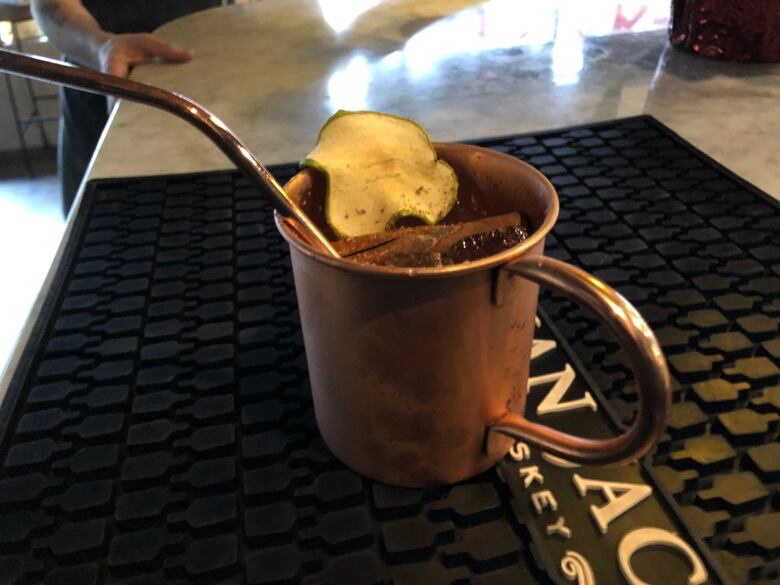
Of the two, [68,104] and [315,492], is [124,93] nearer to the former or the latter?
[315,492]

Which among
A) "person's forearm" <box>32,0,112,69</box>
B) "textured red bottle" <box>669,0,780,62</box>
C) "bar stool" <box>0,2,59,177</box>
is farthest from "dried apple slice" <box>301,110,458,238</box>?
"bar stool" <box>0,2,59,177</box>

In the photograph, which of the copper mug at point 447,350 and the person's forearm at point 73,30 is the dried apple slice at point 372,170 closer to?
the copper mug at point 447,350

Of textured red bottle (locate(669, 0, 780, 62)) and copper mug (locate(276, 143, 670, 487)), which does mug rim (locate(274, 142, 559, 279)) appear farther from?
textured red bottle (locate(669, 0, 780, 62))

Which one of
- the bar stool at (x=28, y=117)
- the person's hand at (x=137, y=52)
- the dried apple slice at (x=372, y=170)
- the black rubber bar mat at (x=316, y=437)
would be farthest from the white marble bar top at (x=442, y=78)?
the bar stool at (x=28, y=117)

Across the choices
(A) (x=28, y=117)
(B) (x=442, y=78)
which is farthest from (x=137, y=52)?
(A) (x=28, y=117)

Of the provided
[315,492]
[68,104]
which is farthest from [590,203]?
[68,104]

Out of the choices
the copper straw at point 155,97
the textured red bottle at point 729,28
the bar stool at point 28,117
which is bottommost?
the bar stool at point 28,117
